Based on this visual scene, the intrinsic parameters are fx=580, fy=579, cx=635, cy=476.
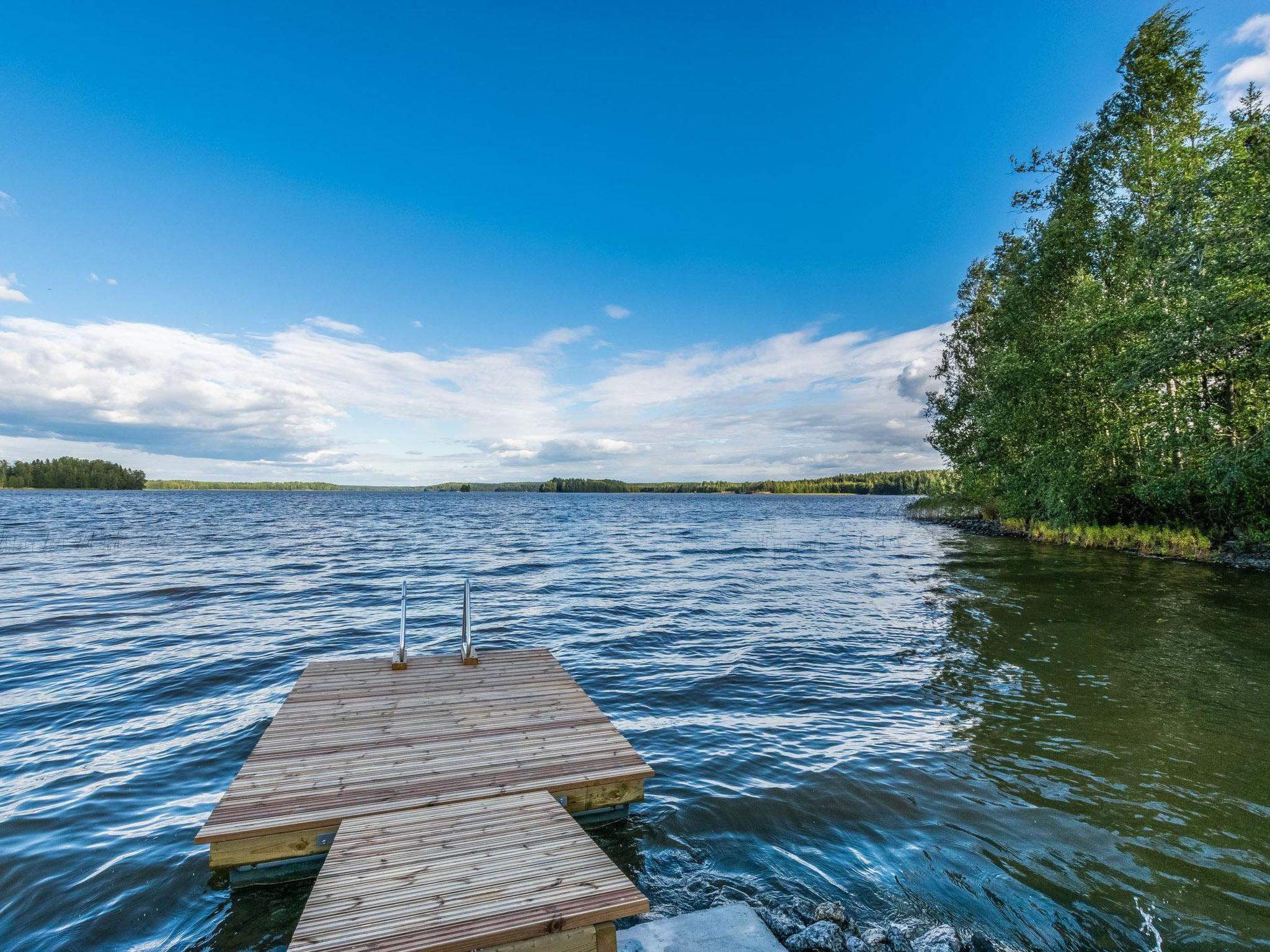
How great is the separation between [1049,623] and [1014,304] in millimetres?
24720

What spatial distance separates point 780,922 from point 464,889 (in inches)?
108

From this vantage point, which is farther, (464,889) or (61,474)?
(61,474)

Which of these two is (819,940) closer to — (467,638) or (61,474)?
(467,638)

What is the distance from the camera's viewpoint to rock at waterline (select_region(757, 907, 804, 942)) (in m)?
4.87

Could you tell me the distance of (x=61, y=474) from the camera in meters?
151

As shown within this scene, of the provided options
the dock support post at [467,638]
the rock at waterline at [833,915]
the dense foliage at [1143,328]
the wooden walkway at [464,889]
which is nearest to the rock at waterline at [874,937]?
the rock at waterline at [833,915]

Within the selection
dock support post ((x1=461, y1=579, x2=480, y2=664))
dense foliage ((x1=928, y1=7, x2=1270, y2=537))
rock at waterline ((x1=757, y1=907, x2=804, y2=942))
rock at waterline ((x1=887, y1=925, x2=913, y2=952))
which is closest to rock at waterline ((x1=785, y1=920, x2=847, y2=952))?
rock at waterline ((x1=757, y1=907, x2=804, y2=942))

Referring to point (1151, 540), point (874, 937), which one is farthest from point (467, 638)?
point (1151, 540)

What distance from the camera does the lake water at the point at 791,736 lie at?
215 inches

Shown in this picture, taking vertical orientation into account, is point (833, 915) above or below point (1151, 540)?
below

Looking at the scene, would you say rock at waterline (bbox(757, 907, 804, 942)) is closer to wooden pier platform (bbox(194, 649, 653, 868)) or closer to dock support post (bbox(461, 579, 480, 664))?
wooden pier platform (bbox(194, 649, 653, 868))

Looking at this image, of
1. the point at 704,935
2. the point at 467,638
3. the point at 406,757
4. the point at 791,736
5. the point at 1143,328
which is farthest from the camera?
the point at 1143,328

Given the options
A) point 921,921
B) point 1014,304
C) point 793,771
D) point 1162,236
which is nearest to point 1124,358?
point 1162,236

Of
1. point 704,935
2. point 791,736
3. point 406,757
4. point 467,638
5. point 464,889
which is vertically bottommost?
point 791,736
